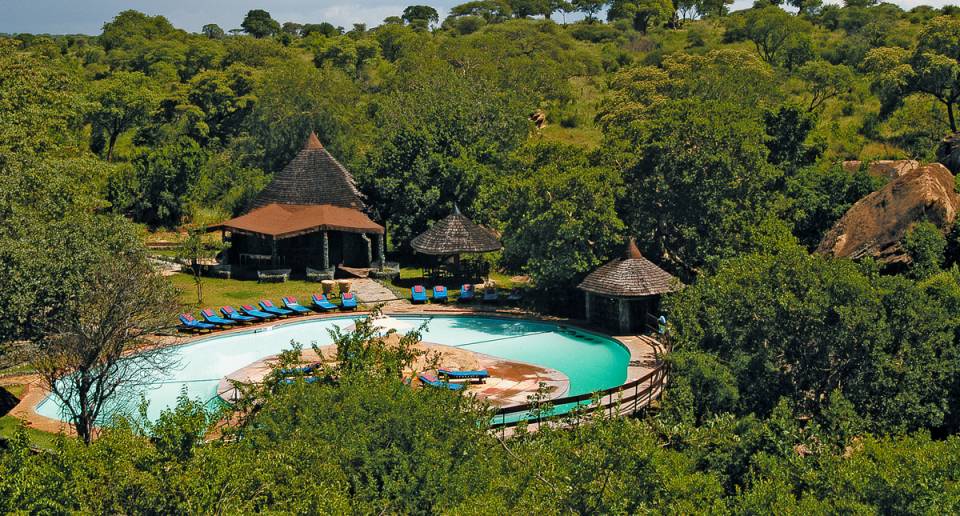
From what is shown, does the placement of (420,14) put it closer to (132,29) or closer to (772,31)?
(132,29)

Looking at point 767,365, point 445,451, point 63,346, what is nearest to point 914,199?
point 767,365

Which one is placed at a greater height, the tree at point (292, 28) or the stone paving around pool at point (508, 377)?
the tree at point (292, 28)

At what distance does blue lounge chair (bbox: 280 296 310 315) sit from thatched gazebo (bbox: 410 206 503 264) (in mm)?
5522

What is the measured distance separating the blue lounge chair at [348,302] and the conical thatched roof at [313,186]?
7.78 meters

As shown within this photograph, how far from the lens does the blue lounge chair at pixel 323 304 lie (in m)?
33.5

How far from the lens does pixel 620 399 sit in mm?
22656

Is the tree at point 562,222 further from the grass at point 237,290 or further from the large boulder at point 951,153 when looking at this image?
the large boulder at point 951,153

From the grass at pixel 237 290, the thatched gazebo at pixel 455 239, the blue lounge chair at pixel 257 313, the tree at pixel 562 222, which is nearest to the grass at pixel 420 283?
the thatched gazebo at pixel 455 239

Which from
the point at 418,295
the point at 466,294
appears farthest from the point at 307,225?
the point at 466,294

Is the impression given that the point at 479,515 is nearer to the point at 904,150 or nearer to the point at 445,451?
the point at 445,451

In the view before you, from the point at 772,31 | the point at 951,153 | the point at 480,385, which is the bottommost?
the point at 480,385

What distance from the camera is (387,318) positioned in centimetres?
3209

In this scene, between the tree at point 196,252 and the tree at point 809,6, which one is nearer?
the tree at point 196,252

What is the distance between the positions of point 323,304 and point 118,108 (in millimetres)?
34659
